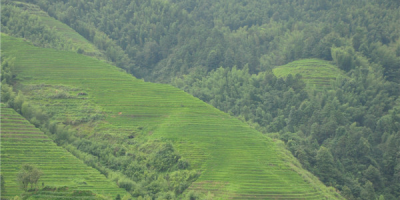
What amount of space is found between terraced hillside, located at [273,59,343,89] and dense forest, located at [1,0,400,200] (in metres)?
1.84

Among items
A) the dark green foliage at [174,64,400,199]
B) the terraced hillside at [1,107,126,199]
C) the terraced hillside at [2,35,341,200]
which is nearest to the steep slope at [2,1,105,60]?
the terraced hillside at [2,35,341,200]

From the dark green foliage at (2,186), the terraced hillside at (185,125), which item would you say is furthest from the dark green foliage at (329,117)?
the dark green foliage at (2,186)

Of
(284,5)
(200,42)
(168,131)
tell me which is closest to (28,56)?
(168,131)

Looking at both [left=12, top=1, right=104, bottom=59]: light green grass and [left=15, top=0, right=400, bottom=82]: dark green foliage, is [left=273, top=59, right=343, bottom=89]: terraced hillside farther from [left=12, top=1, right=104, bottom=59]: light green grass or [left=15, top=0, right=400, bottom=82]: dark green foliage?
[left=12, top=1, right=104, bottom=59]: light green grass

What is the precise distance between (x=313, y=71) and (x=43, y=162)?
5646 cm

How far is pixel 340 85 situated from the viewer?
86.9 metres

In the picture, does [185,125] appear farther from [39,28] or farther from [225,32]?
[225,32]

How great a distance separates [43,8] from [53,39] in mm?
21840

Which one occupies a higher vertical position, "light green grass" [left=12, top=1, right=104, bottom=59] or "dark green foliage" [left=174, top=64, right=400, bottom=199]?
"light green grass" [left=12, top=1, right=104, bottom=59]

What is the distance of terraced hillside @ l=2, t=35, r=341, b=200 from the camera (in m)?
51.6

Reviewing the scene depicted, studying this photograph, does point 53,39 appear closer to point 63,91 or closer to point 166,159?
point 63,91

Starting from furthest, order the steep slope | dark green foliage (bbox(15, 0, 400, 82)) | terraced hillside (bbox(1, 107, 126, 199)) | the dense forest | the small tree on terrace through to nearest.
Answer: dark green foliage (bbox(15, 0, 400, 82)) < the steep slope < the dense forest < terraced hillside (bbox(1, 107, 126, 199)) < the small tree on terrace

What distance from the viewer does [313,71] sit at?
91562mm

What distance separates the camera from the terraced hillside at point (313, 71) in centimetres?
8856
